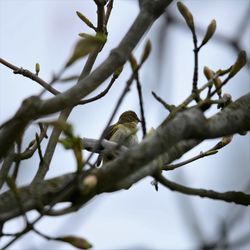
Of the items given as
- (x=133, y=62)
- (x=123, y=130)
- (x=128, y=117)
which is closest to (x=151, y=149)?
(x=133, y=62)

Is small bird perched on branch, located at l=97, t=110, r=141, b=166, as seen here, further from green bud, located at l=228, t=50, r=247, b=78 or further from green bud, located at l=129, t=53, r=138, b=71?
green bud, located at l=129, t=53, r=138, b=71

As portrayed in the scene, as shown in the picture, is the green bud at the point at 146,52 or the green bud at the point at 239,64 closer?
the green bud at the point at 146,52

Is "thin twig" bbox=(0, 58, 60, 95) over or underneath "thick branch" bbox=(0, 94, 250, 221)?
over

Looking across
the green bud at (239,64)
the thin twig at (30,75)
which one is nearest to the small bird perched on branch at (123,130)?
the thin twig at (30,75)

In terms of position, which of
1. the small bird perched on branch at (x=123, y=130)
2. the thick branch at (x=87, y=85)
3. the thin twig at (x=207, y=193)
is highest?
the small bird perched on branch at (x=123, y=130)

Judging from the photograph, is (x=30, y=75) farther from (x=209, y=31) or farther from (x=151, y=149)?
(x=151, y=149)

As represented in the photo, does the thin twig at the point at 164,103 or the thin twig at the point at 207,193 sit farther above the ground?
the thin twig at the point at 164,103

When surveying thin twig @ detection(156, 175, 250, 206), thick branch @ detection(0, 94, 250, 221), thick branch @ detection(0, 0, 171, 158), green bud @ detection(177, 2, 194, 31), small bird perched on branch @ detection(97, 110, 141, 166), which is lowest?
thin twig @ detection(156, 175, 250, 206)

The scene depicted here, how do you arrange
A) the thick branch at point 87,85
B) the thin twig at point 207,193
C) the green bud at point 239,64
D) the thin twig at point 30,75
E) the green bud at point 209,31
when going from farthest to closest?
1. the thin twig at point 30,75
2. the green bud at point 209,31
3. the green bud at point 239,64
4. the thin twig at point 207,193
5. the thick branch at point 87,85

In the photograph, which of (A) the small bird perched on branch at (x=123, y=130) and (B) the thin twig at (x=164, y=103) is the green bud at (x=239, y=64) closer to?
(B) the thin twig at (x=164, y=103)

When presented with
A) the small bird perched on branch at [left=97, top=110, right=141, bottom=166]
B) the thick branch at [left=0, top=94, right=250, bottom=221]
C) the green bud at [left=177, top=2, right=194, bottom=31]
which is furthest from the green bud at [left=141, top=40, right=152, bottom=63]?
the small bird perched on branch at [left=97, top=110, right=141, bottom=166]

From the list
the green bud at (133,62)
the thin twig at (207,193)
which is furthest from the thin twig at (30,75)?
the thin twig at (207,193)

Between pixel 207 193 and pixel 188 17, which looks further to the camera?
pixel 188 17

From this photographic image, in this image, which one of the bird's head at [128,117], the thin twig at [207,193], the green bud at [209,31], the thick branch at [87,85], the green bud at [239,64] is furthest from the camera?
the bird's head at [128,117]
